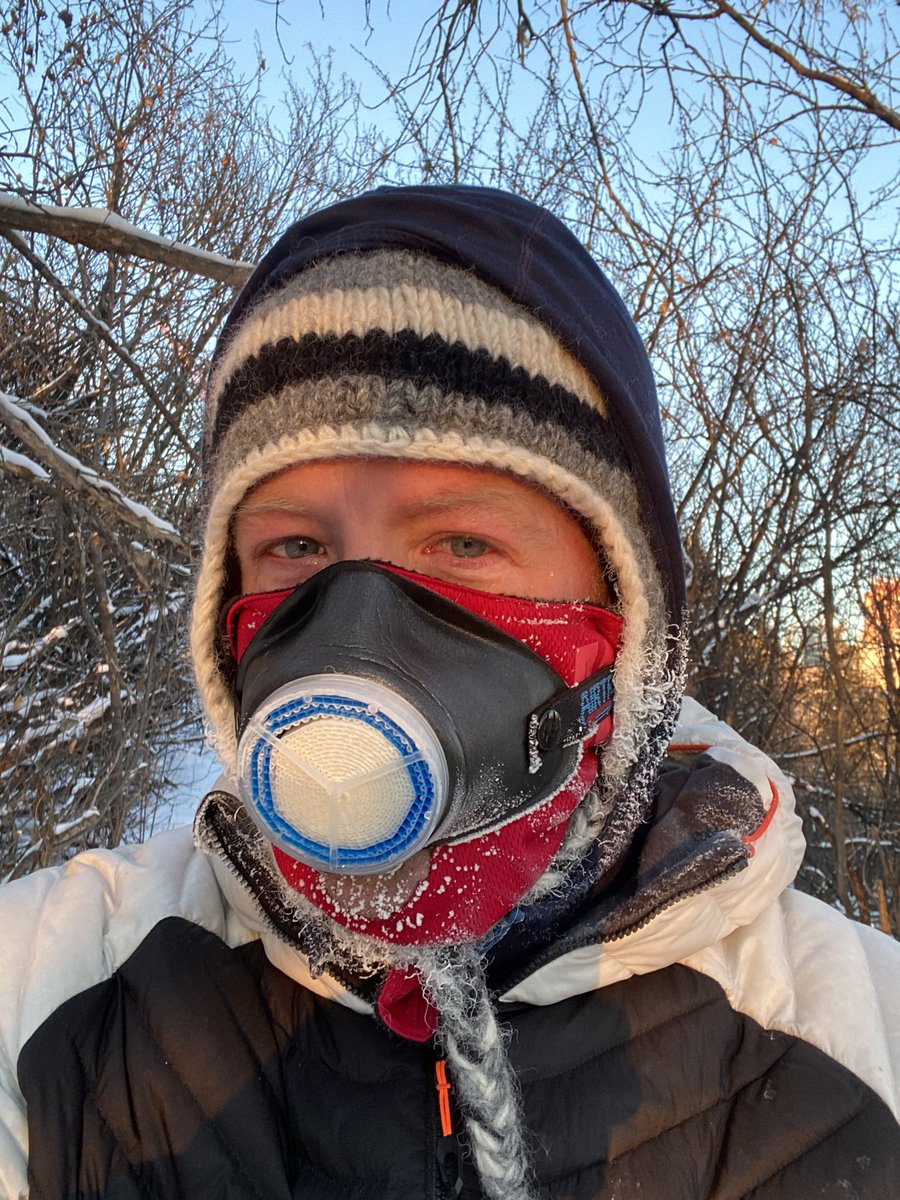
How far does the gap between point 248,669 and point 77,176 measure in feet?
9.48

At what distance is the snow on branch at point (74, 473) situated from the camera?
11.2 feet

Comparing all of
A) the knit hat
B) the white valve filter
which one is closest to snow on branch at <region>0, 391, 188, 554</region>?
the knit hat

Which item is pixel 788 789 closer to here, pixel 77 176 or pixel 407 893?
pixel 407 893

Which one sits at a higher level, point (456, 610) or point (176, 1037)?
point (456, 610)

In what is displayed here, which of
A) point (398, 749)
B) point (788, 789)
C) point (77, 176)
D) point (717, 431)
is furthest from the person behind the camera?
point (717, 431)

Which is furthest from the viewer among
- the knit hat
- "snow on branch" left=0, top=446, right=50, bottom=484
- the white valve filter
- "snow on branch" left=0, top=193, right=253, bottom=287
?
"snow on branch" left=0, top=446, right=50, bottom=484

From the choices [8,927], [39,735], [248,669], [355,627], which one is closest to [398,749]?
[355,627]

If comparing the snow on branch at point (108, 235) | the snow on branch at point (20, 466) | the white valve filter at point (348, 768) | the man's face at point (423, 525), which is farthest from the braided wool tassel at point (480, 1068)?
the snow on branch at point (20, 466)

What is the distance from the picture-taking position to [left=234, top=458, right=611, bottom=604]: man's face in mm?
1209

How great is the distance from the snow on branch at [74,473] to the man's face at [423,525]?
2.57 metres

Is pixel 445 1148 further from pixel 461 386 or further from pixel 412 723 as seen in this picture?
pixel 461 386

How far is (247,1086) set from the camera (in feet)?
3.69

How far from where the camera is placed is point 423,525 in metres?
1.22

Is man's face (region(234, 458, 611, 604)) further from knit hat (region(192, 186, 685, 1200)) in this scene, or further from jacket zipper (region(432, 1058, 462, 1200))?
jacket zipper (region(432, 1058, 462, 1200))
